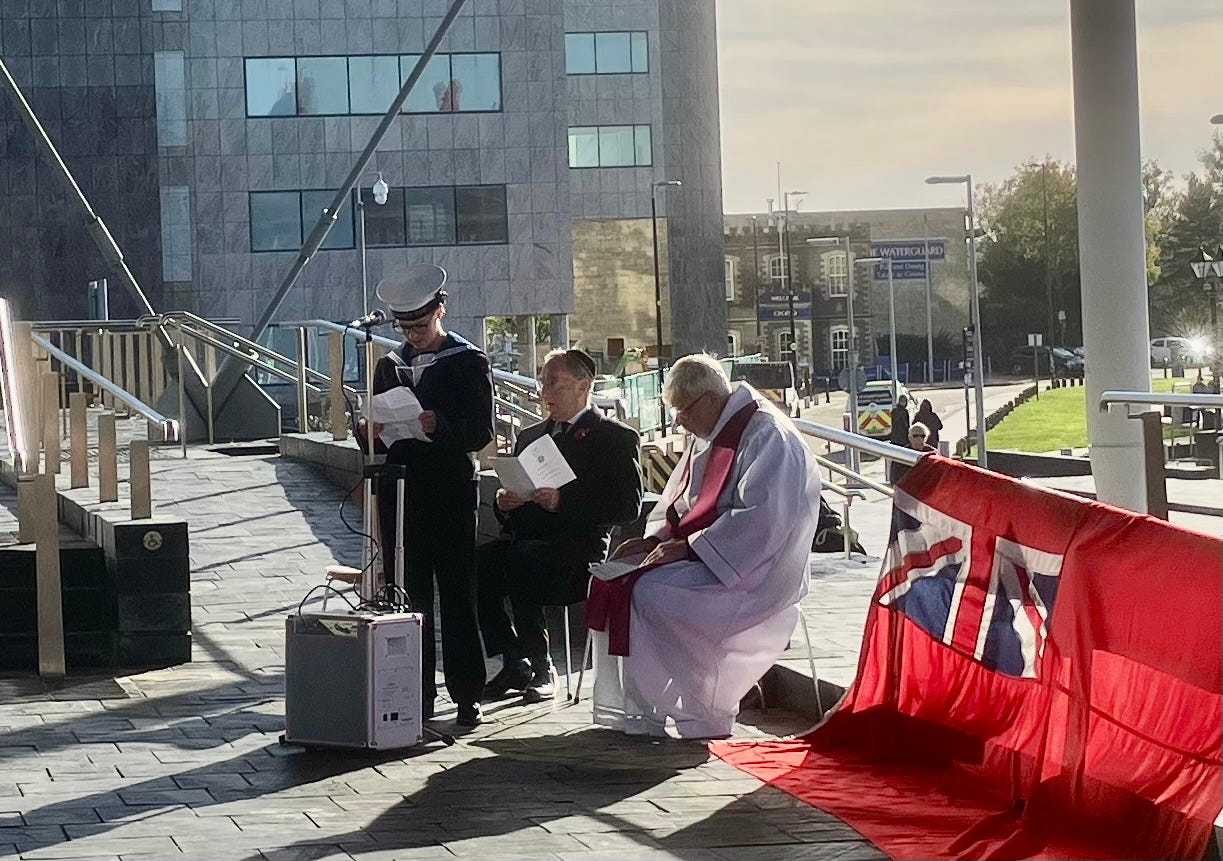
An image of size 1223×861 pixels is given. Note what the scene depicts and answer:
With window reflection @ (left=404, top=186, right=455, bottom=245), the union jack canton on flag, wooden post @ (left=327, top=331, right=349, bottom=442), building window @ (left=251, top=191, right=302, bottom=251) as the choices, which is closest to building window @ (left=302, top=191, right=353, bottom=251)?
building window @ (left=251, top=191, right=302, bottom=251)

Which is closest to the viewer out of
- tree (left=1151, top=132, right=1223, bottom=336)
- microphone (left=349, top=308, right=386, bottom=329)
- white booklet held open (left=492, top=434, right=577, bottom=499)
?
microphone (left=349, top=308, right=386, bottom=329)

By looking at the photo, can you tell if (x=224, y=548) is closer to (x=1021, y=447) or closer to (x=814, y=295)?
(x=1021, y=447)

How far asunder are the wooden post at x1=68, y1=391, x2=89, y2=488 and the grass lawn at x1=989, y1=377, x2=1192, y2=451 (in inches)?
1487

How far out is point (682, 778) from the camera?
6566 mm

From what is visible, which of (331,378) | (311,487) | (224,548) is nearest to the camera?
(224,548)

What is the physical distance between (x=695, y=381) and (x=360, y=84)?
4577 centimetres

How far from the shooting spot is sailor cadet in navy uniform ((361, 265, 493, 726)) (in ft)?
25.5

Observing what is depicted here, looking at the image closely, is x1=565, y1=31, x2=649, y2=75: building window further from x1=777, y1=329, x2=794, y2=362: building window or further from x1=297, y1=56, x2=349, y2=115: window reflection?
x1=777, y1=329, x2=794, y2=362: building window

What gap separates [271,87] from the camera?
52.2m

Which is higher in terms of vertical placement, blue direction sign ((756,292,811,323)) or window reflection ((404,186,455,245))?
window reflection ((404,186,455,245))

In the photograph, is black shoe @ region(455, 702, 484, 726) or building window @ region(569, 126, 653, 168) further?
building window @ region(569, 126, 653, 168)

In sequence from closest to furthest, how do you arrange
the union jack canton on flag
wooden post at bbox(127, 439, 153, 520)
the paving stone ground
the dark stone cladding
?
the paving stone ground → the union jack canton on flag → wooden post at bbox(127, 439, 153, 520) → the dark stone cladding

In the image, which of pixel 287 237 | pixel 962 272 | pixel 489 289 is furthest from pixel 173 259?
pixel 962 272

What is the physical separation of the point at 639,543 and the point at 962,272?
320 feet
